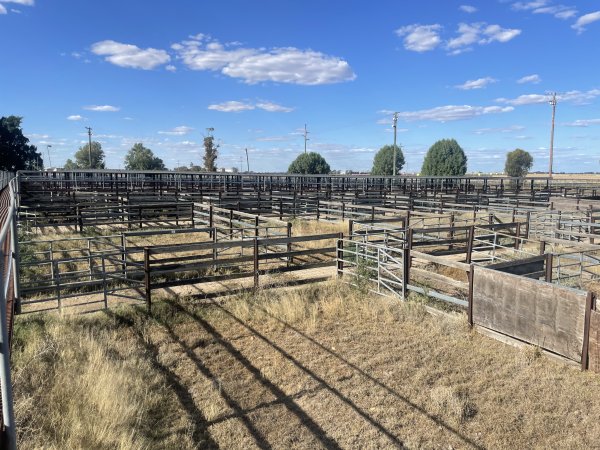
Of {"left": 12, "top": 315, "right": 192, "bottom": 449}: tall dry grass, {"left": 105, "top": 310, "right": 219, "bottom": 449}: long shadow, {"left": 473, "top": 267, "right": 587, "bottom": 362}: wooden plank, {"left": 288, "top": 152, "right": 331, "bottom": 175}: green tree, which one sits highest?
{"left": 288, "top": 152, "right": 331, "bottom": 175}: green tree

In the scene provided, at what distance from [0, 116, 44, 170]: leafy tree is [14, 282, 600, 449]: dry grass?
68018 mm

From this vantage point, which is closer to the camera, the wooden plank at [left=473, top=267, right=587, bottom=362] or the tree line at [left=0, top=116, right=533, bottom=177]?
the wooden plank at [left=473, top=267, right=587, bottom=362]

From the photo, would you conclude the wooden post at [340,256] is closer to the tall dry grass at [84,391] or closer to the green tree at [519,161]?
the tall dry grass at [84,391]

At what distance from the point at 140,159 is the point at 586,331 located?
12891 cm

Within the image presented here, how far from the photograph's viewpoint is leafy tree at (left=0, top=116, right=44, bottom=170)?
2471 inches

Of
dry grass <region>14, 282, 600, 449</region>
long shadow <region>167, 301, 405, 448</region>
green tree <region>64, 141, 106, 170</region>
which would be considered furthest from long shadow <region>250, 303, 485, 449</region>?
green tree <region>64, 141, 106, 170</region>

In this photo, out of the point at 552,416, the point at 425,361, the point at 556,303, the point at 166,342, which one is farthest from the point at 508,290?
the point at 166,342

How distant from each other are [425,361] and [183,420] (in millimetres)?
3752

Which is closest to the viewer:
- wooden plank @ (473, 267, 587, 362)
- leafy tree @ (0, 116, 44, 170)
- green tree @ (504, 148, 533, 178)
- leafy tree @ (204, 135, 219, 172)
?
wooden plank @ (473, 267, 587, 362)

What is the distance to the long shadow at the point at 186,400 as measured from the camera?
5.06m

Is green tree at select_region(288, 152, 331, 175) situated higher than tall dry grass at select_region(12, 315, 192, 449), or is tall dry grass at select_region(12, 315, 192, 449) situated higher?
green tree at select_region(288, 152, 331, 175)

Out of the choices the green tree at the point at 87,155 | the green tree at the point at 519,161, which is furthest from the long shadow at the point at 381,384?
the green tree at the point at 519,161

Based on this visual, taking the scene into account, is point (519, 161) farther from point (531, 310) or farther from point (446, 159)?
point (531, 310)

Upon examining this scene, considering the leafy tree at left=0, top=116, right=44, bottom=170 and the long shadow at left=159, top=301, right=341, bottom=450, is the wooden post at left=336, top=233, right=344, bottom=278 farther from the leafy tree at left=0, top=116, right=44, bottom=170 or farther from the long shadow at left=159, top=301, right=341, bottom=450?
the leafy tree at left=0, top=116, right=44, bottom=170
